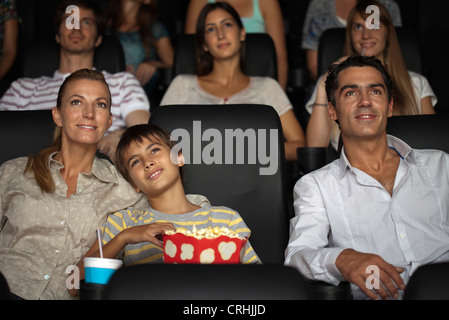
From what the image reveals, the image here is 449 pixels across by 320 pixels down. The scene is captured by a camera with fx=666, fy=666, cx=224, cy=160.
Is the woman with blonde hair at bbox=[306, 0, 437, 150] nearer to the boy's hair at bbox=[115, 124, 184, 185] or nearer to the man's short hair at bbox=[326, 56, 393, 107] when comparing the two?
the man's short hair at bbox=[326, 56, 393, 107]

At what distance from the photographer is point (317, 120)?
8.34 feet

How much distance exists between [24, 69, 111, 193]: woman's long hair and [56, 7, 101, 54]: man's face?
0.82m

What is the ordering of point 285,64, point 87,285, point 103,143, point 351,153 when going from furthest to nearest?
point 285,64
point 103,143
point 351,153
point 87,285

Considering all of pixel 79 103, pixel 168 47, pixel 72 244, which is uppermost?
pixel 168 47

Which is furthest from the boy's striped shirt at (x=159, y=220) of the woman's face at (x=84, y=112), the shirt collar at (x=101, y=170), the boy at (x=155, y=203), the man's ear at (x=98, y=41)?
the man's ear at (x=98, y=41)

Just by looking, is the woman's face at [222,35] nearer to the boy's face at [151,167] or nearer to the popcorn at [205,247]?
the boy's face at [151,167]

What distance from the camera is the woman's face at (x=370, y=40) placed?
2695 mm

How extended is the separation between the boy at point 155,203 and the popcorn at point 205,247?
359 mm

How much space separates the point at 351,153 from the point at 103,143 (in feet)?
2.89

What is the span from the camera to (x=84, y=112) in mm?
1980

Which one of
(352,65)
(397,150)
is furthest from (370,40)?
(397,150)

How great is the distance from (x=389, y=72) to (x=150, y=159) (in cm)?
121

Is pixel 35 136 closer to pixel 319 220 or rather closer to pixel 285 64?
pixel 319 220
